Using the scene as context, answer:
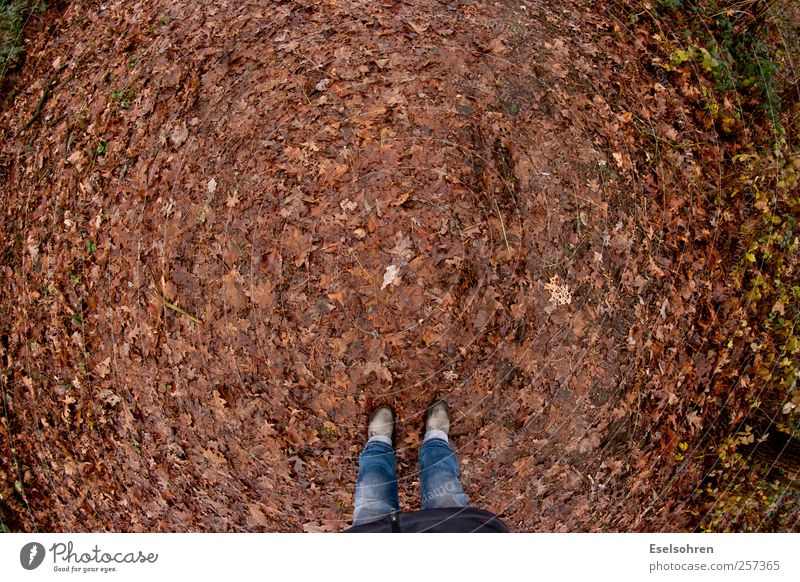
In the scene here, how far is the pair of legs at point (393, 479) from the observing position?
264 centimetres

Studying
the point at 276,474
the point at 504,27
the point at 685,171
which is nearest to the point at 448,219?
the point at 504,27

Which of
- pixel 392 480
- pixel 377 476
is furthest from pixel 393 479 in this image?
pixel 377 476

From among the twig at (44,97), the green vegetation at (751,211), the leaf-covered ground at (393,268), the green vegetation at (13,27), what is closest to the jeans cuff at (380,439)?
the leaf-covered ground at (393,268)

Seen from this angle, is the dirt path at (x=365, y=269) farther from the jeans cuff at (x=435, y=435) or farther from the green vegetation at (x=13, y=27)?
the green vegetation at (x=13, y=27)

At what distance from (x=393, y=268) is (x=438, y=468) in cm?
136

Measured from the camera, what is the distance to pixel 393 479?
9.12 feet

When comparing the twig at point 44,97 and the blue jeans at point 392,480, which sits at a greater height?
the twig at point 44,97

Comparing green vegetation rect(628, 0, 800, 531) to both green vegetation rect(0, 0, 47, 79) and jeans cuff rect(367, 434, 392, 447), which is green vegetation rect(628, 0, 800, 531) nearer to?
jeans cuff rect(367, 434, 392, 447)

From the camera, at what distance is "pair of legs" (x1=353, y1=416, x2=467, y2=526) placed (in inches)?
104
